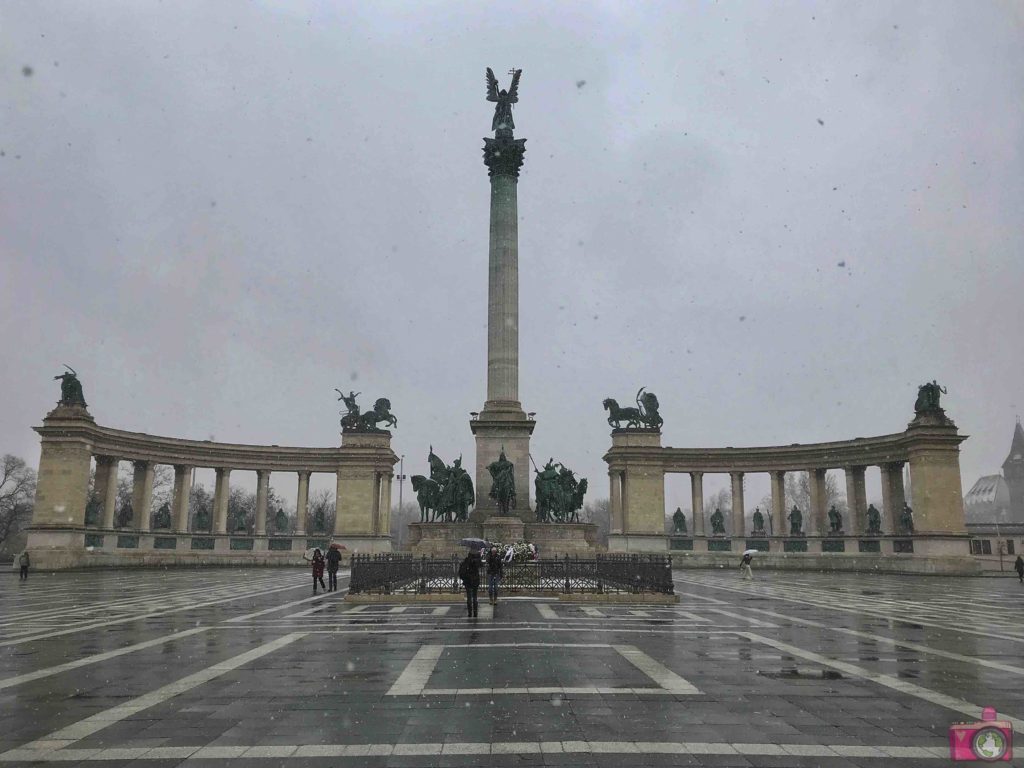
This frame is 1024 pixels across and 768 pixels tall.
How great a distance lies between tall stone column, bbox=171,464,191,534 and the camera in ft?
220

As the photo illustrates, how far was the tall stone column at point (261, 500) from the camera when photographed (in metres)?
70.9

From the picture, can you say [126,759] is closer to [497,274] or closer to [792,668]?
[792,668]

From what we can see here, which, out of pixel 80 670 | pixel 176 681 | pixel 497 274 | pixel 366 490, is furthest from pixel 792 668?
pixel 366 490

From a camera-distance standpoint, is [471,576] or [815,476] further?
[815,476]

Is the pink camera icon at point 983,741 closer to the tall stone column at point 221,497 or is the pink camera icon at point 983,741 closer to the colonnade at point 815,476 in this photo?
the colonnade at point 815,476


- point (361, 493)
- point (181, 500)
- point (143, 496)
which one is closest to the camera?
point (143, 496)

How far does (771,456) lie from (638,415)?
44.4 feet

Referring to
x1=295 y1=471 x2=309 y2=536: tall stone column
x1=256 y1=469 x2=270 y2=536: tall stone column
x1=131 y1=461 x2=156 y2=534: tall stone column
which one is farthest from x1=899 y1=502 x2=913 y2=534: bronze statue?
x1=131 y1=461 x2=156 y2=534: tall stone column

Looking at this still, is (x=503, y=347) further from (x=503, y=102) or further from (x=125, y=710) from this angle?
(x=125, y=710)

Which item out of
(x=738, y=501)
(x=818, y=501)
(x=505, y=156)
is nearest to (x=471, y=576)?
(x=505, y=156)

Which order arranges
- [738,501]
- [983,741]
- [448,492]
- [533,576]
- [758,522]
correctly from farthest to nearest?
1. [758,522]
2. [738,501]
3. [448,492]
4. [533,576]
5. [983,741]

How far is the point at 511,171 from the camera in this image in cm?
5278

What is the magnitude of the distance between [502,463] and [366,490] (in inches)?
1341

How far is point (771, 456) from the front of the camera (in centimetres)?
7331
